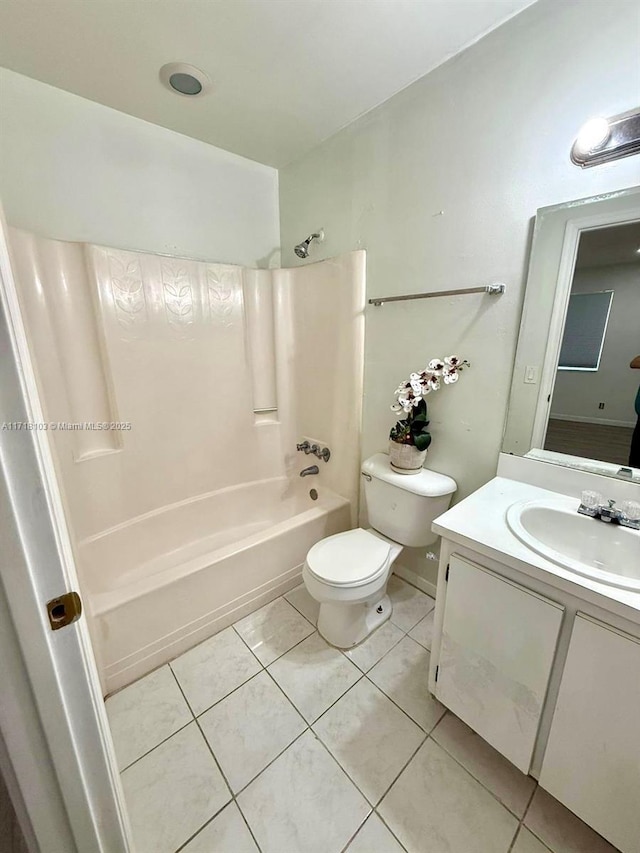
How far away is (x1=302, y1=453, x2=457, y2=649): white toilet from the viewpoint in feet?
4.59

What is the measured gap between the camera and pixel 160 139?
175 centimetres

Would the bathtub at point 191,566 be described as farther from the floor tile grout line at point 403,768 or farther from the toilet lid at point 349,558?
the floor tile grout line at point 403,768

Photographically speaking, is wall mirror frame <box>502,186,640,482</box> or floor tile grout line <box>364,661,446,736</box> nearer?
wall mirror frame <box>502,186,640,482</box>

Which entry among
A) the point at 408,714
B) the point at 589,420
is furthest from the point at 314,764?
the point at 589,420

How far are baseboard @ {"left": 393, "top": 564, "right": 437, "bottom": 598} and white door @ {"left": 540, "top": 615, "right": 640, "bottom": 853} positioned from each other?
90 cm

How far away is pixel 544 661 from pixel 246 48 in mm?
2272

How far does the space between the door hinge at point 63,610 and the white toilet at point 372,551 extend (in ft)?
3.25

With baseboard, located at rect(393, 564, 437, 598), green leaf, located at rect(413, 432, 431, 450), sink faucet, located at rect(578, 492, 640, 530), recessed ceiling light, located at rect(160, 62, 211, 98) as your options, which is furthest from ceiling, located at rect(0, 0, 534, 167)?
baseboard, located at rect(393, 564, 437, 598)

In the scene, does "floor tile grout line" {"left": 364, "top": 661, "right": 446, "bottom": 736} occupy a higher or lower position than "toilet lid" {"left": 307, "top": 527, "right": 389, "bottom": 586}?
lower

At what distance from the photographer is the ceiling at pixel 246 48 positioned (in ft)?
3.67

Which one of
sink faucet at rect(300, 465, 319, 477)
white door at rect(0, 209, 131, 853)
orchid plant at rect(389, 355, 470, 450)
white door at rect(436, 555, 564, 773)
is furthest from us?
sink faucet at rect(300, 465, 319, 477)

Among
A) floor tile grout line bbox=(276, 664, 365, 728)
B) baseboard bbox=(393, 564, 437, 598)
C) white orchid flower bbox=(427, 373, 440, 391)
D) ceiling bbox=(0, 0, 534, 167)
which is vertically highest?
ceiling bbox=(0, 0, 534, 167)

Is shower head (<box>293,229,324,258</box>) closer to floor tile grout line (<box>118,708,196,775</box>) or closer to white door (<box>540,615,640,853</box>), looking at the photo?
white door (<box>540,615,640,853</box>)

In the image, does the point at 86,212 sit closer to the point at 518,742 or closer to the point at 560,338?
the point at 560,338
